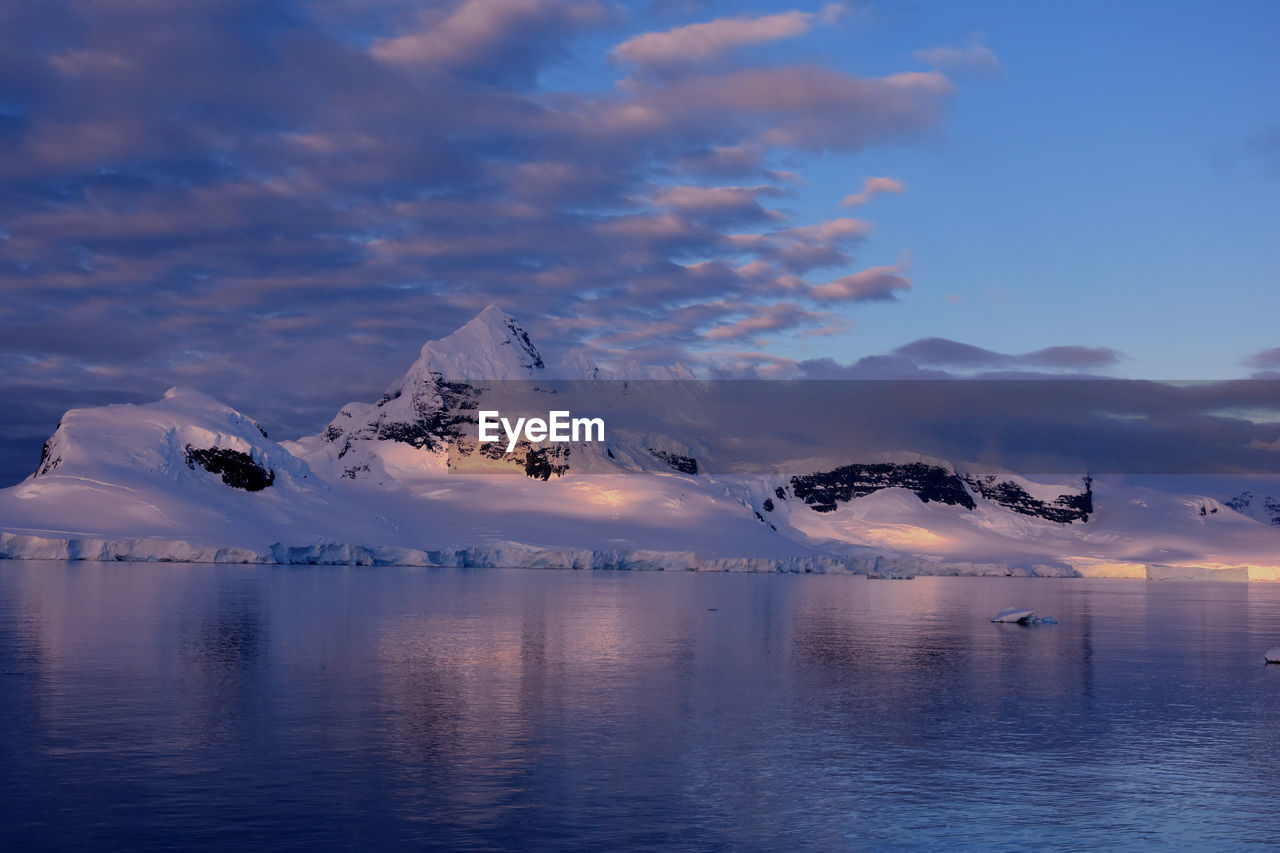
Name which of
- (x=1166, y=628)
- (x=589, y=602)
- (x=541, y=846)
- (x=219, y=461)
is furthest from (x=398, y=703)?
(x=219, y=461)

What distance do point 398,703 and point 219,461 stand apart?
3891 inches

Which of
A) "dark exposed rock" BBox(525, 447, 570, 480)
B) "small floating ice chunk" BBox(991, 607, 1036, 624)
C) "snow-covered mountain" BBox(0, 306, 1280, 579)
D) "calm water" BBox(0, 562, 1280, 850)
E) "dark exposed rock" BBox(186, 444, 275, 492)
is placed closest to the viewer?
"calm water" BBox(0, 562, 1280, 850)

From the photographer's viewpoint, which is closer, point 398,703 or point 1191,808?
point 1191,808

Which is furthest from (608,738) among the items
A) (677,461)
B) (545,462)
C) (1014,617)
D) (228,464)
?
(677,461)

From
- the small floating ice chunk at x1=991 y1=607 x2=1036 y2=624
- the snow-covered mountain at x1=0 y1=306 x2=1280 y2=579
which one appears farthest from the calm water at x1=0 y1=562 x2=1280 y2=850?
the snow-covered mountain at x1=0 y1=306 x2=1280 y2=579

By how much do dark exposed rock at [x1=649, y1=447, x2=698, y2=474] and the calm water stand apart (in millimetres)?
151186

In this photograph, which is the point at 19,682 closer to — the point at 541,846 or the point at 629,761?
the point at 629,761

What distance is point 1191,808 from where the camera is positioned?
15953 mm

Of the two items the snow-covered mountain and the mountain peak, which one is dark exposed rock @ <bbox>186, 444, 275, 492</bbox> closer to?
the snow-covered mountain

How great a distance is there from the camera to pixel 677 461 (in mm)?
194875

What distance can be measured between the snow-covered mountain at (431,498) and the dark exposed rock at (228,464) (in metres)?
0.14

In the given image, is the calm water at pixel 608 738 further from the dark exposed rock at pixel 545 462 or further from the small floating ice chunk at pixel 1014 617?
the dark exposed rock at pixel 545 462

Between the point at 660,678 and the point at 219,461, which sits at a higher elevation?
the point at 219,461

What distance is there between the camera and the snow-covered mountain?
9981 centimetres
